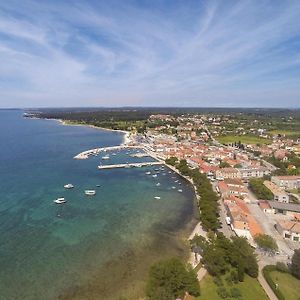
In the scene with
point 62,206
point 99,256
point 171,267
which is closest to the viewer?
Answer: point 171,267

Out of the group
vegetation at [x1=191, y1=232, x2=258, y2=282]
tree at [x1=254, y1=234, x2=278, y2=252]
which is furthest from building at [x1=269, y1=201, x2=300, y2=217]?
vegetation at [x1=191, y1=232, x2=258, y2=282]

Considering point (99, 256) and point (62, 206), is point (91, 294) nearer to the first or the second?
point (99, 256)

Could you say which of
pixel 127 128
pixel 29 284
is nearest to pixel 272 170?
pixel 29 284

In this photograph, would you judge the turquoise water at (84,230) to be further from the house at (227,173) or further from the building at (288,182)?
the building at (288,182)

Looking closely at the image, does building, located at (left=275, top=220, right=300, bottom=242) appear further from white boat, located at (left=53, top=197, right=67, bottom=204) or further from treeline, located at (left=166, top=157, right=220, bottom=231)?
white boat, located at (left=53, top=197, right=67, bottom=204)

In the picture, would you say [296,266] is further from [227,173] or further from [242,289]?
[227,173]

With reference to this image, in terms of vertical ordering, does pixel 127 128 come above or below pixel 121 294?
below
